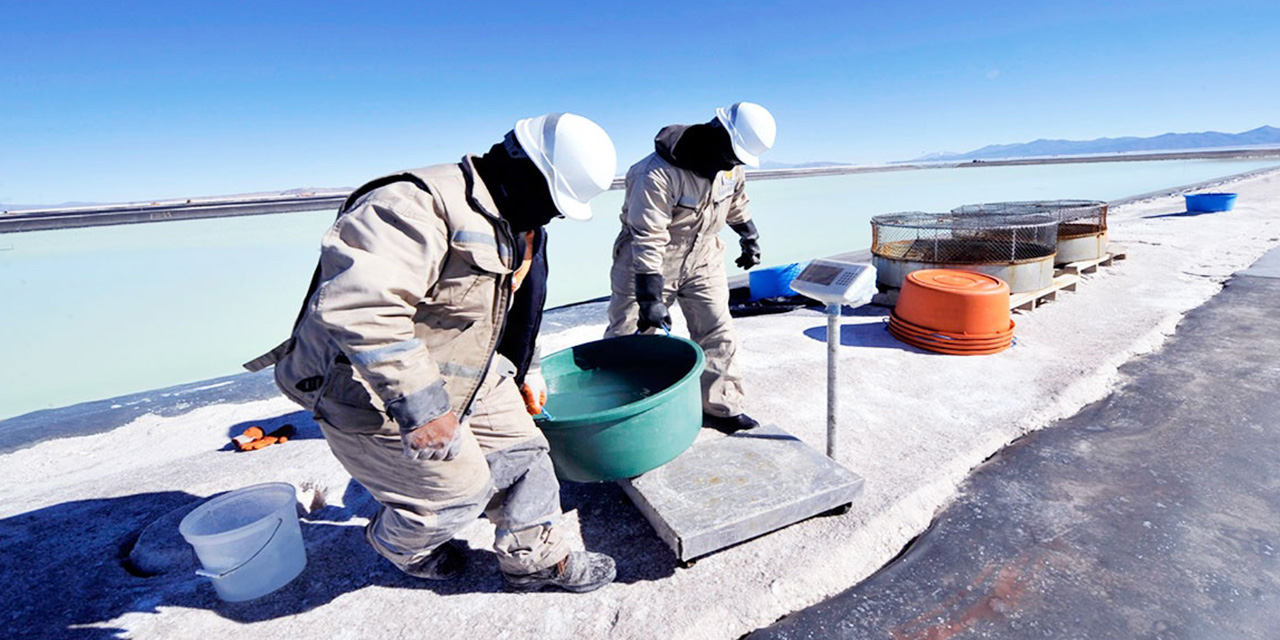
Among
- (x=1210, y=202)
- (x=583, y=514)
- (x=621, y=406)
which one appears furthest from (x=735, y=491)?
(x=1210, y=202)

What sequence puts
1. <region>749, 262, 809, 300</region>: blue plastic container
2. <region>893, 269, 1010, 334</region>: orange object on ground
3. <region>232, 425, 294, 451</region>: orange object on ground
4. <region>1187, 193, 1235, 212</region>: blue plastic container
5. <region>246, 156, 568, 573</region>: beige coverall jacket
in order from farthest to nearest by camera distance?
<region>1187, 193, 1235, 212</region>: blue plastic container, <region>749, 262, 809, 300</region>: blue plastic container, <region>893, 269, 1010, 334</region>: orange object on ground, <region>232, 425, 294, 451</region>: orange object on ground, <region>246, 156, 568, 573</region>: beige coverall jacket

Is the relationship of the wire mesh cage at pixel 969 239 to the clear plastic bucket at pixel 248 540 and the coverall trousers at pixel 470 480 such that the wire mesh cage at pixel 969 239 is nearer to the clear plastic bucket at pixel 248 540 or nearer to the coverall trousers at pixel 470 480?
the coverall trousers at pixel 470 480

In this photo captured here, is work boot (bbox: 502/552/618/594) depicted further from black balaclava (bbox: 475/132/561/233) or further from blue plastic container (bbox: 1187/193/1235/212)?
blue plastic container (bbox: 1187/193/1235/212)

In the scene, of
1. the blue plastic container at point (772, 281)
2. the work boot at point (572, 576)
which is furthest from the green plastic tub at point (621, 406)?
the blue plastic container at point (772, 281)

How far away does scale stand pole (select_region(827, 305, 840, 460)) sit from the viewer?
2.61 m

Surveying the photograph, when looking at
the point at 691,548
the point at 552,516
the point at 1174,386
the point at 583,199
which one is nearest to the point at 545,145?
the point at 583,199

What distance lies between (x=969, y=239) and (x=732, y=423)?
4.47 metres

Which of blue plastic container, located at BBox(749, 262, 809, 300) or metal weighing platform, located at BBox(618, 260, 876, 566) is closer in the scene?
metal weighing platform, located at BBox(618, 260, 876, 566)

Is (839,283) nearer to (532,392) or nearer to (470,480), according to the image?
(532,392)

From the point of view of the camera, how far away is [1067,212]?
6.99 m

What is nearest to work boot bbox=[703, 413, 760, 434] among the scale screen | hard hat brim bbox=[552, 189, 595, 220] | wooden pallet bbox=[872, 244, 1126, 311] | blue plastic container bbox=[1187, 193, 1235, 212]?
the scale screen

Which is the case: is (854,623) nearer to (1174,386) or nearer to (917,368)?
(917,368)

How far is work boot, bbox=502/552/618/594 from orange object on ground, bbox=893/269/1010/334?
135 inches

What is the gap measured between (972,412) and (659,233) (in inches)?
Result: 82.8
